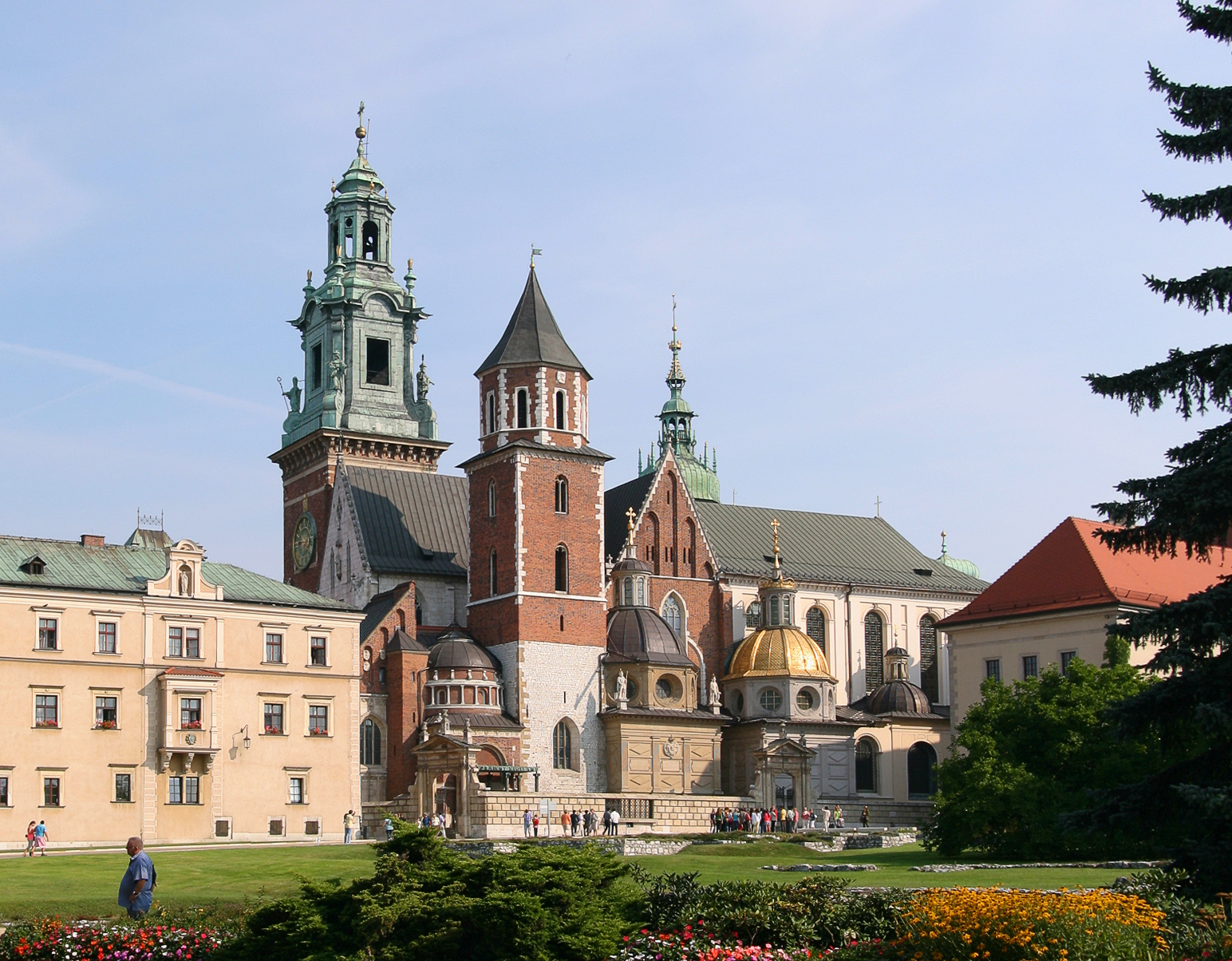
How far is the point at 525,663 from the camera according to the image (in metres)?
69.8

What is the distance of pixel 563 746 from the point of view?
70438 mm

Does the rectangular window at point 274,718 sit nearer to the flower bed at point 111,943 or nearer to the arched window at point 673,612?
the arched window at point 673,612

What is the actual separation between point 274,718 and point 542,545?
14775 mm

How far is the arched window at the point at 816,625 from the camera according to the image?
8481 centimetres

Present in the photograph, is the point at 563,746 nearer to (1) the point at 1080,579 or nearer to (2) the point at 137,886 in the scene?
(1) the point at 1080,579

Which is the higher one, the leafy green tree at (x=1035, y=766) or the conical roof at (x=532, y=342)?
the conical roof at (x=532, y=342)

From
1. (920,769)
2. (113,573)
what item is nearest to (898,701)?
(920,769)

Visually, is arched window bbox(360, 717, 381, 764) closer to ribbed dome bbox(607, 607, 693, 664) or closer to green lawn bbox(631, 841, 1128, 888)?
ribbed dome bbox(607, 607, 693, 664)

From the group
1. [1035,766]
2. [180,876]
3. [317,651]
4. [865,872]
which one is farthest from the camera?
[317,651]

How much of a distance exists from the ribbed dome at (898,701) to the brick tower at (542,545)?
51.4 ft

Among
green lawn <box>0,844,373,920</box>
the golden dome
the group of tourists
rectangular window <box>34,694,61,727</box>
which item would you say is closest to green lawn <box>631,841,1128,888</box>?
green lawn <box>0,844,373,920</box>

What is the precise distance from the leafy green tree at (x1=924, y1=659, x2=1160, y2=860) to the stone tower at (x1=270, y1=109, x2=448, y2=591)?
41.9m

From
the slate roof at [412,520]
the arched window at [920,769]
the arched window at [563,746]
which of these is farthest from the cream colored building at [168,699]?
the arched window at [920,769]

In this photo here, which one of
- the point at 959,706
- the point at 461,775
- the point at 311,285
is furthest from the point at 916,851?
the point at 311,285
